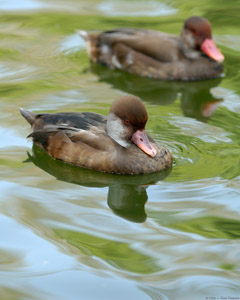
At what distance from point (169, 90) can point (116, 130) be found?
8.96 ft

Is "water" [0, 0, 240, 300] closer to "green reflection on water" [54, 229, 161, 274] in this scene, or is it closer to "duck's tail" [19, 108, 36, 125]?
"green reflection on water" [54, 229, 161, 274]

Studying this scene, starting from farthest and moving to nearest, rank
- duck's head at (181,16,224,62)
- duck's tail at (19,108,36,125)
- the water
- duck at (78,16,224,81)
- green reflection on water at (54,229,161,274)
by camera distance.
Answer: duck's head at (181,16,224,62) → duck at (78,16,224,81) → duck's tail at (19,108,36,125) → green reflection on water at (54,229,161,274) → the water

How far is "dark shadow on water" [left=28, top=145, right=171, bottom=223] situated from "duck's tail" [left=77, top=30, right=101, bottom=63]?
3.48 m

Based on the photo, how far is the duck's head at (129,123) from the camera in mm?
7113

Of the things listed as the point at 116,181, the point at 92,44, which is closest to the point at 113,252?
the point at 116,181

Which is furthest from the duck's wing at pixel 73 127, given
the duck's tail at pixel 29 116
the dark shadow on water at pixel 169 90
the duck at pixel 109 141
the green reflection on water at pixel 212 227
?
the dark shadow on water at pixel 169 90

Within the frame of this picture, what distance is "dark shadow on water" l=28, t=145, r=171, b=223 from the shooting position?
6.60 metres

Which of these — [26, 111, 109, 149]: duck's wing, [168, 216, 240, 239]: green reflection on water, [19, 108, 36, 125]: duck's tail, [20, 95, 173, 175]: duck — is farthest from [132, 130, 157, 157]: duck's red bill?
[19, 108, 36, 125]: duck's tail

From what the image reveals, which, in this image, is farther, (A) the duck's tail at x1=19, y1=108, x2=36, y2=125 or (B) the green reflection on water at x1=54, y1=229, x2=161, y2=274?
(A) the duck's tail at x1=19, y1=108, x2=36, y2=125

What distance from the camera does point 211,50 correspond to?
1041 centimetres

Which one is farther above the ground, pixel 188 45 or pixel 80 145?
pixel 188 45

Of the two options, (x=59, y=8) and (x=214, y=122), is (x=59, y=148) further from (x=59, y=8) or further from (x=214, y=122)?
(x=59, y=8)

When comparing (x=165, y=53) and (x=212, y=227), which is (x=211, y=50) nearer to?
(x=165, y=53)

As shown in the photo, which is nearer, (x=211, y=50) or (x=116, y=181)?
(x=116, y=181)
